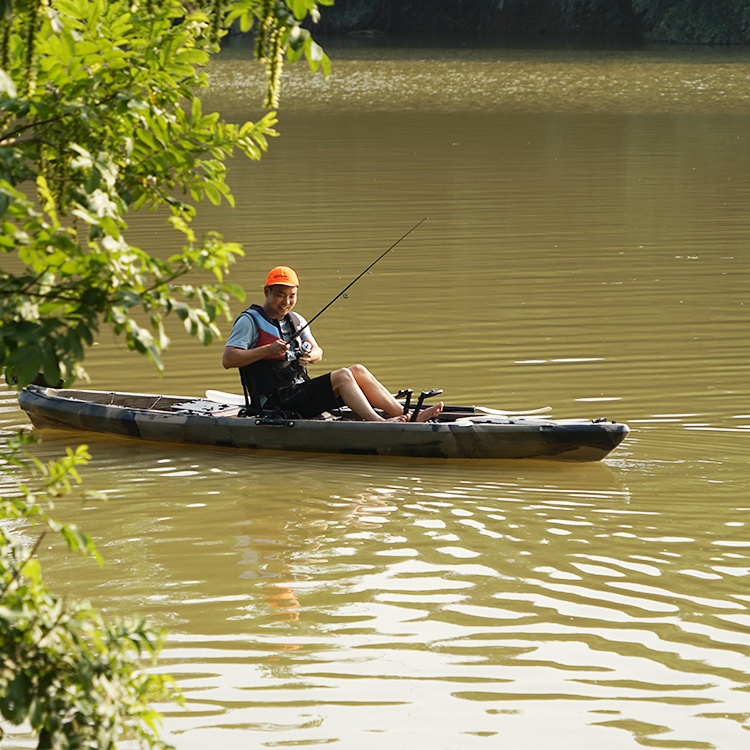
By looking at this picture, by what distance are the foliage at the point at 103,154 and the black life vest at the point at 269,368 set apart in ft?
11.9

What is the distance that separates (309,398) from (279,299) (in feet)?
2.32

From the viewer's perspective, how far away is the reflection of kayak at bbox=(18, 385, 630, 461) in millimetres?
6480

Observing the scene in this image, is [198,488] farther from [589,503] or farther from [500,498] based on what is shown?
[589,503]

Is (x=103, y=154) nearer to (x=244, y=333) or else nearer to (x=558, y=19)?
(x=244, y=333)

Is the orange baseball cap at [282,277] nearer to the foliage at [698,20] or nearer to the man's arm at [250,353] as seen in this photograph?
the man's arm at [250,353]

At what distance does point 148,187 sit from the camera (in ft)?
10.2

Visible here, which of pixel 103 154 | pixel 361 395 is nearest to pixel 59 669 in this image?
pixel 103 154

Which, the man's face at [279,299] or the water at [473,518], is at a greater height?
the man's face at [279,299]

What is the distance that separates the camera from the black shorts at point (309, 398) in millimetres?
6977

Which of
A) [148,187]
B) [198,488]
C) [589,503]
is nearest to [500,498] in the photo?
[589,503]

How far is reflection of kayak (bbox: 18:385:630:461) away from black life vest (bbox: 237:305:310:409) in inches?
9.6

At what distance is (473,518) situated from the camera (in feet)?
18.7

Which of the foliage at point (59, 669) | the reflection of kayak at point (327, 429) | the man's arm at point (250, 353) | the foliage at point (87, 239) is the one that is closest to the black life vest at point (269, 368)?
the man's arm at point (250, 353)

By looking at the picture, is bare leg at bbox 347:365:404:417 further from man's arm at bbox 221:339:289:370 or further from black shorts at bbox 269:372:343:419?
man's arm at bbox 221:339:289:370
